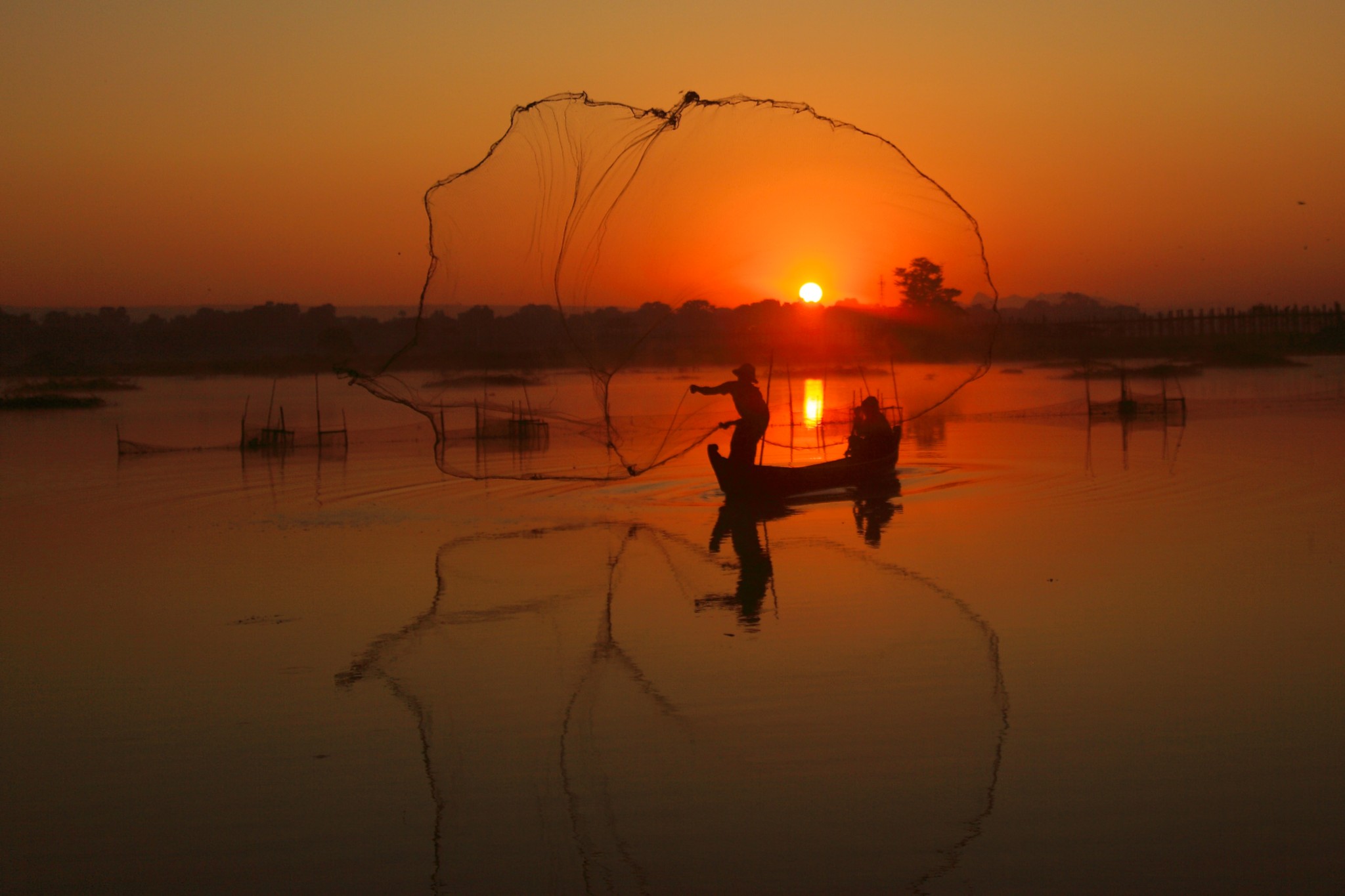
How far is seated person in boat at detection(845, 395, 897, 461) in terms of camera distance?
16328 mm

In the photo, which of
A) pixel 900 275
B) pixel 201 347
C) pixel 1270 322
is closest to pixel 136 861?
pixel 900 275

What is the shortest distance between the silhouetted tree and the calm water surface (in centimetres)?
229

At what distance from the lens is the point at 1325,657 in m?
7.07

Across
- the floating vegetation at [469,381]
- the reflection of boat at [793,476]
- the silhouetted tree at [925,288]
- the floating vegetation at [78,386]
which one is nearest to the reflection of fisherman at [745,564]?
the reflection of boat at [793,476]

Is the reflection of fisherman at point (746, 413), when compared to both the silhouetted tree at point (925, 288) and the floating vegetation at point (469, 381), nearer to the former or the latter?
the silhouetted tree at point (925, 288)

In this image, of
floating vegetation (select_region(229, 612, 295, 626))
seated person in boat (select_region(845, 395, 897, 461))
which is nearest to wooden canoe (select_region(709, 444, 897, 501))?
seated person in boat (select_region(845, 395, 897, 461))

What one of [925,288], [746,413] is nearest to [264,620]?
[746,413]

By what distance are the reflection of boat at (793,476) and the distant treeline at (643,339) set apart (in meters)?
1.48

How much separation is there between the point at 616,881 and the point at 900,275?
8.28 m

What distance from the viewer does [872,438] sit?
16.4 m

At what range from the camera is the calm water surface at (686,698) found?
4.67 meters

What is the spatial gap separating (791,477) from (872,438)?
1.84m

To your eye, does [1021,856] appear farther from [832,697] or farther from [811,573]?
[811,573]

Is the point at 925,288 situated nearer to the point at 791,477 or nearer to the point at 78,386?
the point at 791,477
